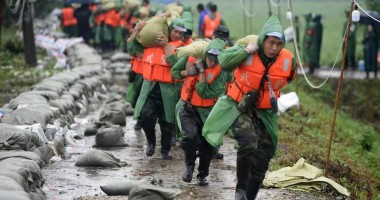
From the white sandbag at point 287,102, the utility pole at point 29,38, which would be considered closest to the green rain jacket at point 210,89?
the white sandbag at point 287,102

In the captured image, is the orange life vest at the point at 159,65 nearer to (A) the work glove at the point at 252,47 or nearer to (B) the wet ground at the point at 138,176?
(B) the wet ground at the point at 138,176

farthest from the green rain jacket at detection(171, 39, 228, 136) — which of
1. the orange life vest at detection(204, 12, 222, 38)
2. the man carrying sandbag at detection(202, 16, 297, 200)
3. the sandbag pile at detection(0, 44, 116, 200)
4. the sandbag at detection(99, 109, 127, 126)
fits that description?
the orange life vest at detection(204, 12, 222, 38)

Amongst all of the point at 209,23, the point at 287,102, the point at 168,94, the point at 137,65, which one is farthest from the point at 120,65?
the point at 168,94

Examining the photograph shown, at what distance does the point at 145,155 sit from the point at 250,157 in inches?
128

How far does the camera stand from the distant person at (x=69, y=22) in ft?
93.7

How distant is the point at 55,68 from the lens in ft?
67.6

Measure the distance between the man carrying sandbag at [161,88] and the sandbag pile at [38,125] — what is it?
1.06 meters

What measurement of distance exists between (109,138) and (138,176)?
195 cm

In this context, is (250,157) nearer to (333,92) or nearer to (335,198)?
(335,198)

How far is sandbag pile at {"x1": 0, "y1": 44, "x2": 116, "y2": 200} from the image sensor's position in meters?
7.72

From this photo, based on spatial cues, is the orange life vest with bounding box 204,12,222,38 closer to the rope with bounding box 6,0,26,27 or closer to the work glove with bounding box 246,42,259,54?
the rope with bounding box 6,0,26,27

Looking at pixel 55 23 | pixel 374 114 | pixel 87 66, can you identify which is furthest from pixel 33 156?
pixel 55 23

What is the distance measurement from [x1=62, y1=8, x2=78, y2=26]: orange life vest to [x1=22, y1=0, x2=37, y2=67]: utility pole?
6.98m

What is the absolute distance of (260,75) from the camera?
784 cm
